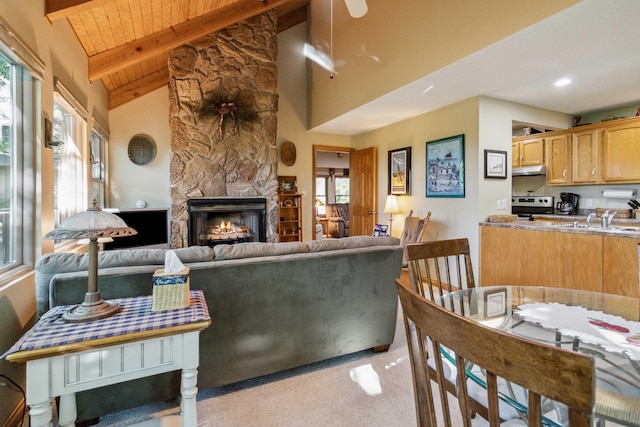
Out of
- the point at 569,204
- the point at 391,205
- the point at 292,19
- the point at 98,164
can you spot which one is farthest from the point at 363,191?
the point at 98,164

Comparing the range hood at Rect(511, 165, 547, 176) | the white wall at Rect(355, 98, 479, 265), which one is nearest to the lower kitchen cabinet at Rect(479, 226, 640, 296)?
the white wall at Rect(355, 98, 479, 265)

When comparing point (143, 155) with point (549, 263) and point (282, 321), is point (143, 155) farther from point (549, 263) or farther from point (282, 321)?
point (549, 263)

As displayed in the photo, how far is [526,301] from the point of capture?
1734mm

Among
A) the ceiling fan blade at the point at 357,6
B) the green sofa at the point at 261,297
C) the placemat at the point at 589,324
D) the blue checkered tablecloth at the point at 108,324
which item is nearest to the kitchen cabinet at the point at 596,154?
the placemat at the point at 589,324

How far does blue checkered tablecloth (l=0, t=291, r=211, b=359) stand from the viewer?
1.14 m

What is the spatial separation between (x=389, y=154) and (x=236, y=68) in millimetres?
2907

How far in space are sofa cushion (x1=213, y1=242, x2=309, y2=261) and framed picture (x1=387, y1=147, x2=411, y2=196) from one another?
314 cm

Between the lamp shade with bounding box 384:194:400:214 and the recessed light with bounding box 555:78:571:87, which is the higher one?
the recessed light with bounding box 555:78:571:87

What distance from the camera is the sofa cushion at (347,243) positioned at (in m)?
2.12

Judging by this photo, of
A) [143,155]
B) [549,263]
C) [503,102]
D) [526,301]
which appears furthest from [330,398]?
[143,155]

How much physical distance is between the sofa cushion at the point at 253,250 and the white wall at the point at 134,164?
144 inches

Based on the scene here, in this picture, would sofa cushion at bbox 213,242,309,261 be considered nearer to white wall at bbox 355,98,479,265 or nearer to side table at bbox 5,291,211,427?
side table at bbox 5,291,211,427

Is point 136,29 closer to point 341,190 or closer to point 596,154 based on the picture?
point 596,154

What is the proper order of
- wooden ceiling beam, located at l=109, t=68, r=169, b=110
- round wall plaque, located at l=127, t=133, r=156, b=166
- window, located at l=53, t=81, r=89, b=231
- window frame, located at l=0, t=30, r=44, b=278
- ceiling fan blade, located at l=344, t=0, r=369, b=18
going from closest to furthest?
window frame, located at l=0, t=30, r=44, b=278
ceiling fan blade, located at l=344, t=0, r=369, b=18
window, located at l=53, t=81, r=89, b=231
wooden ceiling beam, located at l=109, t=68, r=169, b=110
round wall plaque, located at l=127, t=133, r=156, b=166
